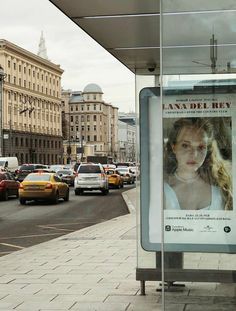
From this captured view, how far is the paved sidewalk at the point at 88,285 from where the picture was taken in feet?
20.1

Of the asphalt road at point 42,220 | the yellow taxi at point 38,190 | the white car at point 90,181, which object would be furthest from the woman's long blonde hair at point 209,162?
the white car at point 90,181

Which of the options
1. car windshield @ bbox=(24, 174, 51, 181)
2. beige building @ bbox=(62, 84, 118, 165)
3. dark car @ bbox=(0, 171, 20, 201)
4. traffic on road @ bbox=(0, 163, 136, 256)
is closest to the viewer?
traffic on road @ bbox=(0, 163, 136, 256)

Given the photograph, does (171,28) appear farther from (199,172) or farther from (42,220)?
(42,220)

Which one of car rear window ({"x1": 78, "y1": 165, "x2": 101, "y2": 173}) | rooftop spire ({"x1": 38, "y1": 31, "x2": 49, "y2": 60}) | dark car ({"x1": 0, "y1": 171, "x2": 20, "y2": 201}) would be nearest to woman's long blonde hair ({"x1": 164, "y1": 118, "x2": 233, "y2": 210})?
dark car ({"x1": 0, "y1": 171, "x2": 20, "y2": 201})

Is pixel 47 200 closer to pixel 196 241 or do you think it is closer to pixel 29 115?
pixel 196 241

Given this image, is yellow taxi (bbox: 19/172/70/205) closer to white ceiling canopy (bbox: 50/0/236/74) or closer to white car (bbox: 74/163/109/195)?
white car (bbox: 74/163/109/195)

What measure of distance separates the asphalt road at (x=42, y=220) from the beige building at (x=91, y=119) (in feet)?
443

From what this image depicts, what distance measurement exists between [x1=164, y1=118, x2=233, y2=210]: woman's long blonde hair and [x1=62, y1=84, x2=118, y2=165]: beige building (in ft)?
506

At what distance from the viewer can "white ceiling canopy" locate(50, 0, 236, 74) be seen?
15.9 feet

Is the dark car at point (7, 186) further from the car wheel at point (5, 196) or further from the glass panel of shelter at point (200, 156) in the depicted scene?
the glass panel of shelter at point (200, 156)

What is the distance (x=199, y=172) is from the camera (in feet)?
18.2

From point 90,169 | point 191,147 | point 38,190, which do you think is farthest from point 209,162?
point 90,169

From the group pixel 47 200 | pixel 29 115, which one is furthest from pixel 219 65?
pixel 29 115

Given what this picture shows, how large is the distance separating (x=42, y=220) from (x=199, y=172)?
1451 cm
